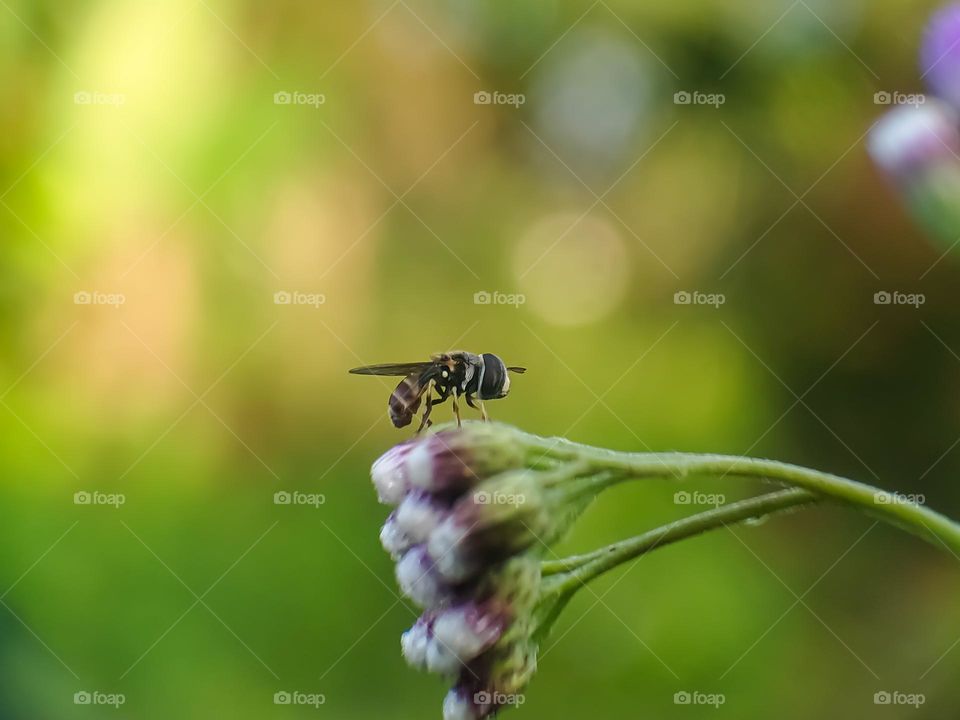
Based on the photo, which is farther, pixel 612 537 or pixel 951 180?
pixel 612 537

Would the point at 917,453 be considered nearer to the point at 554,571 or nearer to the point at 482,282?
the point at 482,282

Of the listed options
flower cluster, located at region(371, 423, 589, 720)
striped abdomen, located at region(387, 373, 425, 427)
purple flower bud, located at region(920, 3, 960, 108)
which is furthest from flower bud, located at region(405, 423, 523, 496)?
purple flower bud, located at region(920, 3, 960, 108)

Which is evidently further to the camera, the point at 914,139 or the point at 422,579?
the point at 914,139

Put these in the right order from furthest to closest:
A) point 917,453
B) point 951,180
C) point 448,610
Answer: point 917,453 → point 951,180 → point 448,610

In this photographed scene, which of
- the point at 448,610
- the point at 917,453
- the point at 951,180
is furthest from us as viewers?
the point at 917,453

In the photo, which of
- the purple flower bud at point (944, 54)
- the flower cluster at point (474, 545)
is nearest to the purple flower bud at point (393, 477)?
the flower cluster at point (474, 545)

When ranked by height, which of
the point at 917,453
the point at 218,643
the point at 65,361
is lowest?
the point at 218,643

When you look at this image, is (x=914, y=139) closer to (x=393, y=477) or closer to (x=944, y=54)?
(x=944, y=54)

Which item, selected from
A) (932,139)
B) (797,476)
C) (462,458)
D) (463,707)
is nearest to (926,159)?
(932,139)

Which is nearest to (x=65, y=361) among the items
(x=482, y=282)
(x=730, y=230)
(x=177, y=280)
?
(x=177, y=280)
